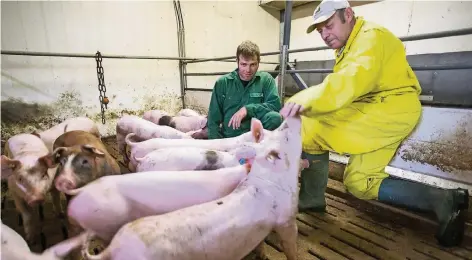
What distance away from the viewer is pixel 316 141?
192cm

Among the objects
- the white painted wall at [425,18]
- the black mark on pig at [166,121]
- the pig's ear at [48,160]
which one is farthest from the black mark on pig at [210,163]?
the white painted wall at [425,18]

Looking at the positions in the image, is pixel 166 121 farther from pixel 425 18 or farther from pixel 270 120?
pixel 425 18

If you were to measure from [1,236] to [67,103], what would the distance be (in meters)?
3.72

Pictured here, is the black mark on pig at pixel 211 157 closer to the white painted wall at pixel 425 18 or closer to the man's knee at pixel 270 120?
the man's knee at pixel 270 120

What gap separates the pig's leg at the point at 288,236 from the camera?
1.34 m

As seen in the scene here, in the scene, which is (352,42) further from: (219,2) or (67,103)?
(219,2)

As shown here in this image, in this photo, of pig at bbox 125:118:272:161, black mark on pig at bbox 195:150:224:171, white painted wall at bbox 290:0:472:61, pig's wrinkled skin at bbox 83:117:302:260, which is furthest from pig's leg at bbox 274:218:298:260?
white painted wall at bbox 290:0:472:61

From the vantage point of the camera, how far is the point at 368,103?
1735 mm

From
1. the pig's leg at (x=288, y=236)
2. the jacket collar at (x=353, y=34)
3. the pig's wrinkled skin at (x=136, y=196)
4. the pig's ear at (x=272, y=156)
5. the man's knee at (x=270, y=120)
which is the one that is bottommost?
the pig's leg at (x=288, y=236)

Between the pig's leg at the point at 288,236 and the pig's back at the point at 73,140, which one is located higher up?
the pig's back at the point at 73,140

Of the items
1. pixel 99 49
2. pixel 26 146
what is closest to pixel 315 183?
pixel 26 146

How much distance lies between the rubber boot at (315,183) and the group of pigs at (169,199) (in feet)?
1.68

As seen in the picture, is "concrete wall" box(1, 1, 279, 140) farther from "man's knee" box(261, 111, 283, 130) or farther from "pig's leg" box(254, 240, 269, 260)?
"pig's leg" box(254, 240, 269, 260)

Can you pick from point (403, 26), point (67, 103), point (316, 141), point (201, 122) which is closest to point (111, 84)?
point (67, 103)
